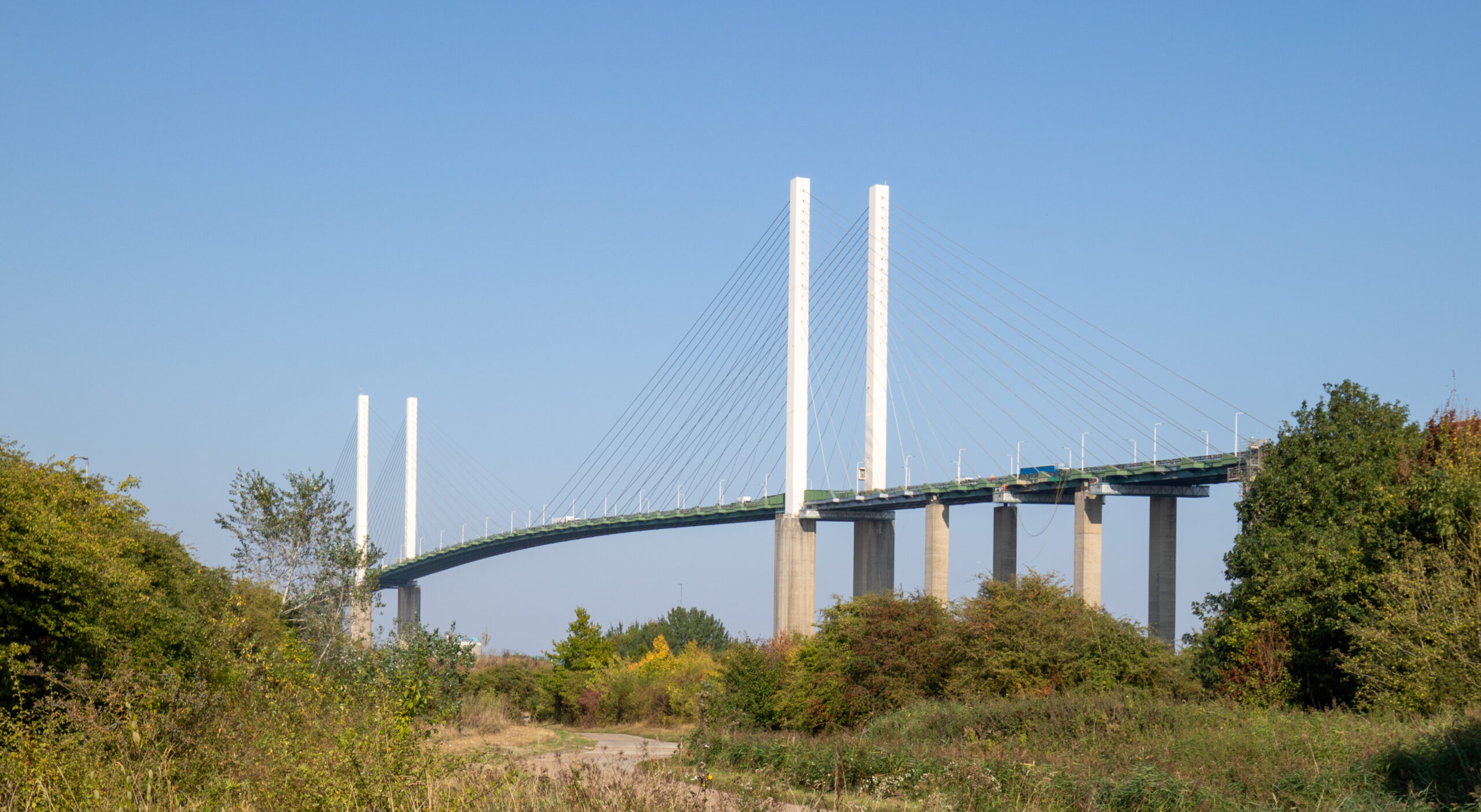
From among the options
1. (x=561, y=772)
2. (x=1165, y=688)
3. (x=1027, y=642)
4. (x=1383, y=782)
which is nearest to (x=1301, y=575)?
(x=1165, y=688)

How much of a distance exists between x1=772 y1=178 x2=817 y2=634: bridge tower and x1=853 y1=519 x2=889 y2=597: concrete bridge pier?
2860 mm

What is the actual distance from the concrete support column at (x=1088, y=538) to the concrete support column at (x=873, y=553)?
47.9 ft

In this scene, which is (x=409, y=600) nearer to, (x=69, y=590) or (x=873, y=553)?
(x=873, y=553)

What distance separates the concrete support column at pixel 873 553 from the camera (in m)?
71.3

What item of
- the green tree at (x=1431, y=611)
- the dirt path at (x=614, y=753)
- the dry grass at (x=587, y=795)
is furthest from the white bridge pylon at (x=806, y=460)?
the dry grass at (x=587, y=795)

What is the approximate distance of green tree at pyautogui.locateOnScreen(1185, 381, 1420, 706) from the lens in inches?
1169

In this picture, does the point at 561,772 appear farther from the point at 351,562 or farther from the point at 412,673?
the point at 351,562

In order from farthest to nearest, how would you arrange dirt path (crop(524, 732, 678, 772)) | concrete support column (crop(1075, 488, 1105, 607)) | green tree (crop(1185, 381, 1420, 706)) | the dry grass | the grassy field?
concrete support column (crop(1075, 488, 1105, 607))
green tree (crop(1185, 381, 1420, 706))
the grassy field
dirt path (crop(524, 732, 678, 772))
the dry grass

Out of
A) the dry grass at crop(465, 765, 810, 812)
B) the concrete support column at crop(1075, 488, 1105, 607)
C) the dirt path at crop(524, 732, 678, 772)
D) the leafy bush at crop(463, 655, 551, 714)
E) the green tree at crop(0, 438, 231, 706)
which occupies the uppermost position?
the concrete support column at crop(1075, 488, 1105, 607)

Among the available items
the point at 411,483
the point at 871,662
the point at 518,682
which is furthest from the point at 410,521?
the point at 871,662

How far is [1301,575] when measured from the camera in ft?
104

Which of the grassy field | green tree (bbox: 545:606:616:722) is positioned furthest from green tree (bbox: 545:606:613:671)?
the grassy field

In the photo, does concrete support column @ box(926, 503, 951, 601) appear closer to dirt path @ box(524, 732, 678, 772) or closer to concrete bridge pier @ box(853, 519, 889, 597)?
concrete bridge pier @ box(853, 519, 889, 597)

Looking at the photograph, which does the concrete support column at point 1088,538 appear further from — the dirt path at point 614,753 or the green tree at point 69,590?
the green tree at point 69,590
